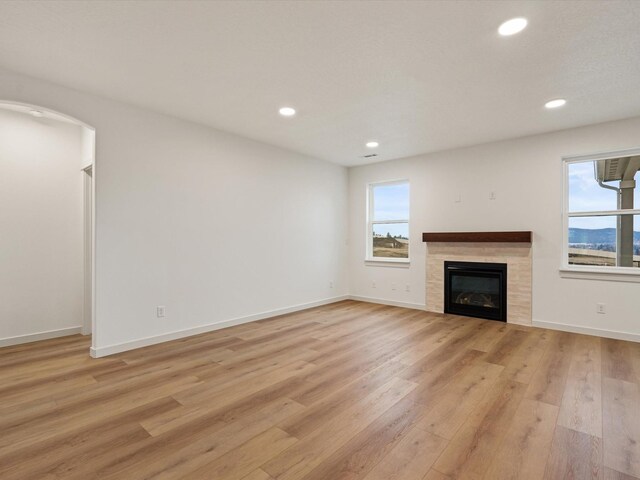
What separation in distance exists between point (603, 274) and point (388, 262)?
9.73 ft

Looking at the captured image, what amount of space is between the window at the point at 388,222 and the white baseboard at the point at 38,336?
4.72 m

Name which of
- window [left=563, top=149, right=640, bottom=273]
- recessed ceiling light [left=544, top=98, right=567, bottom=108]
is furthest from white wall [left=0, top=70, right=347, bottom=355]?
window [left=563, top=149, right=640, bottom=273]

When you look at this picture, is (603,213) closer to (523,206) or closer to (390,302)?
(523,206)

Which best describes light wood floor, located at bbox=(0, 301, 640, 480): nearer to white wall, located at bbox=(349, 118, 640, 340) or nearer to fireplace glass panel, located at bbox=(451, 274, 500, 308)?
white wall, located at bbox=(349, 118, 640, 340)

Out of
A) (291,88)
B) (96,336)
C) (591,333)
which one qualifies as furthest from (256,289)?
(591,333)

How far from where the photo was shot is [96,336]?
326 centimetres

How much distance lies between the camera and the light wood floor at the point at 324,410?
1.72 meters

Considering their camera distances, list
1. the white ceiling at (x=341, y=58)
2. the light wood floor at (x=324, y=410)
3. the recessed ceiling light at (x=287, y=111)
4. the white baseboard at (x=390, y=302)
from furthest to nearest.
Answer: the white baseboard at (x=390, y=302) < the recessed ceiling light at (x=287, y=111) < the white ceiling at (x=341, y=58) < the light wood floor at (x=324, y=410)

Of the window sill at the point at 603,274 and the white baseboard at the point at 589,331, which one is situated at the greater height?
the window sill at the point at 603,274

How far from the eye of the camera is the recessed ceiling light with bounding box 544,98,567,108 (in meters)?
3.35

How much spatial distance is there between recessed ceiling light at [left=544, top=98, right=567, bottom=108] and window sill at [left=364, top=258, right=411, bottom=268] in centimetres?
299

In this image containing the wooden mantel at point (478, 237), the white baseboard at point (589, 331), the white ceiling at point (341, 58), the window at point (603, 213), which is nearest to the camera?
the white ceiling at point (341, 58)

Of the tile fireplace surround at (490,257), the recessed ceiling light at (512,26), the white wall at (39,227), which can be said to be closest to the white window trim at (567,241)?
the tile fireplace surround at (490,257)

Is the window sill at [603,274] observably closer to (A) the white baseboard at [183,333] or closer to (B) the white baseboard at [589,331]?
(B) the white baseboard at [589,331]
